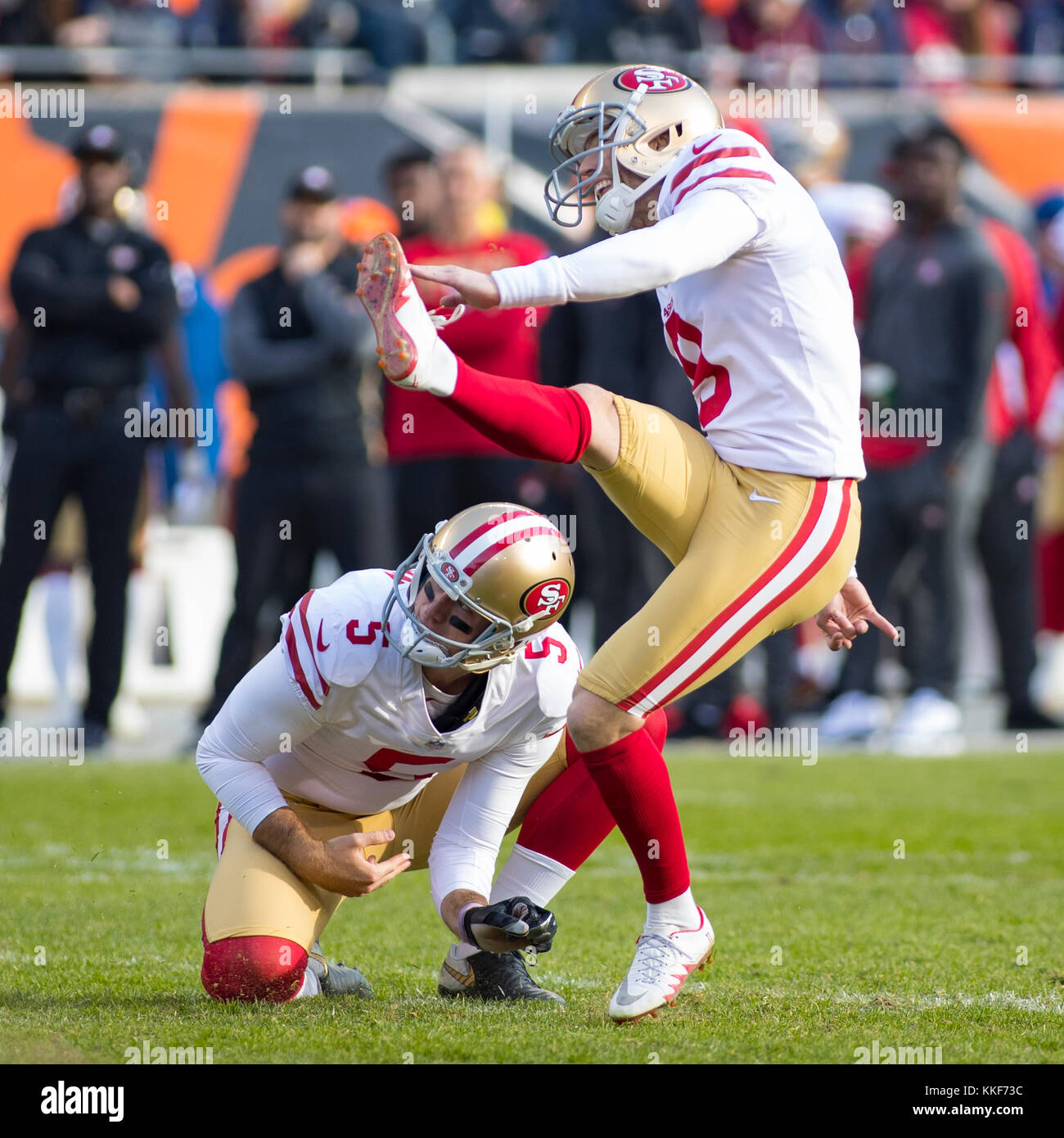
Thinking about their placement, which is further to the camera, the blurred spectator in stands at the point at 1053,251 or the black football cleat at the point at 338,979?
the blurred spectator in stands at the point at 1053,251

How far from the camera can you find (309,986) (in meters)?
3.76

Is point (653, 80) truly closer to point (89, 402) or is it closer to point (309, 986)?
point (309, 986)

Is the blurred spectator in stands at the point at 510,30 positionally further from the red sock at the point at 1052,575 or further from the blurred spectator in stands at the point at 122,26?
the red sock at the point at 1052,575

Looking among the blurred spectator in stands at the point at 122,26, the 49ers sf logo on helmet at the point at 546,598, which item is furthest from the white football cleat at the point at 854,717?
the blurred spectator in stands at the point at 122,26

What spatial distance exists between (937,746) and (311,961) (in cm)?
494

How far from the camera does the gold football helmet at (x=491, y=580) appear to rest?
11.3ft

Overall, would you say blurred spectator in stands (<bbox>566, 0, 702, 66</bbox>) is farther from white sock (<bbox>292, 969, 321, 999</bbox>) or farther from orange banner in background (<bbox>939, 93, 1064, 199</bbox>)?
white sock (<bbox>292, 969, 321, 999</bbox>)

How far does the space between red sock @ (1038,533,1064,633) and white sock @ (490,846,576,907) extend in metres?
7.46

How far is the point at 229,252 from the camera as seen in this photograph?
1154 centimetres

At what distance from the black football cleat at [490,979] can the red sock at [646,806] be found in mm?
336

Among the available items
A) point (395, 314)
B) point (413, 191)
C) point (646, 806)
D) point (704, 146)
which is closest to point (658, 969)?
point (646, 806)

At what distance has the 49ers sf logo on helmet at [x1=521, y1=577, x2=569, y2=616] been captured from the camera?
3471 mm
